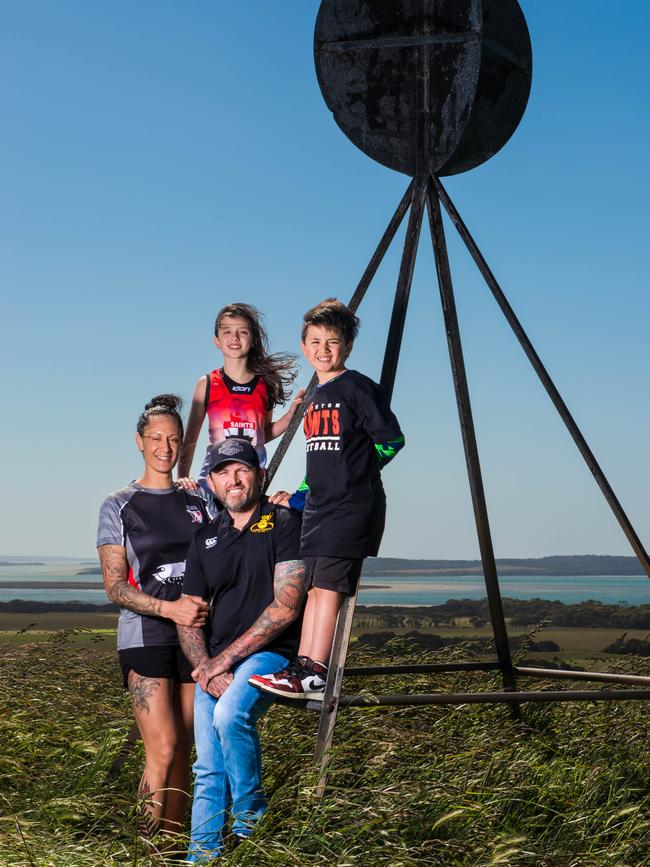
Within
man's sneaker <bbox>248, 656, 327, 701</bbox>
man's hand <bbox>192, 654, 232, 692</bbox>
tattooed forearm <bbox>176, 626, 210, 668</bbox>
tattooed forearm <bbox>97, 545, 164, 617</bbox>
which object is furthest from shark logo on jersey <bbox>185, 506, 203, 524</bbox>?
man's sneaker <bbox>248, 656, 327, 701</bbox>

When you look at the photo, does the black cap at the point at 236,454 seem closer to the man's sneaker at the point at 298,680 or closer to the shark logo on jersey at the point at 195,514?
the shark logo on jersey at the point at 195,514

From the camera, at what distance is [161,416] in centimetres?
445

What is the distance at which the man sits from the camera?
152 inches

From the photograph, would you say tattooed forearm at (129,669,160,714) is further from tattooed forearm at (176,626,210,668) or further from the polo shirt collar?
the polo shirt collar

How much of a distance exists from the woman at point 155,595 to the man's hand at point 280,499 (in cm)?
34

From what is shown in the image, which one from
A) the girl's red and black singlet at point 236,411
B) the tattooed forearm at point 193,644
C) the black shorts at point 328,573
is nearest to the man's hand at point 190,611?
the tattooed forearm at point 193,644

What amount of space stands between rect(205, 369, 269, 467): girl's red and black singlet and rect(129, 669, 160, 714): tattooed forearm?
127 centimetres

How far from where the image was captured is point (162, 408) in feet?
14.9

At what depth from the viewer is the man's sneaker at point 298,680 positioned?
3.88 m

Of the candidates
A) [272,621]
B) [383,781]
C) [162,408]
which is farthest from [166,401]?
[383,781]

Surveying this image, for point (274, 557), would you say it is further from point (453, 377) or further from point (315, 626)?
point (453, 377)

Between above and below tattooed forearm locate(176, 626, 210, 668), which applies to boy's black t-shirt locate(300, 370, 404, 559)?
above

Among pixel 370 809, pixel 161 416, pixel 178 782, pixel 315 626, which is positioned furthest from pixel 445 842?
pixel 161 416

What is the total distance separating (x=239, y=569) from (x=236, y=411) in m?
1.22
